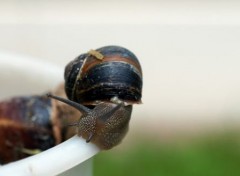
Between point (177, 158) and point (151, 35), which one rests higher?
point (151, 35)

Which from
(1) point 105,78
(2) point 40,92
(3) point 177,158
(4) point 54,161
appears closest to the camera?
(4) point 54,161

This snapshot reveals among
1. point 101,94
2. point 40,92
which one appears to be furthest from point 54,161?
point 40,92

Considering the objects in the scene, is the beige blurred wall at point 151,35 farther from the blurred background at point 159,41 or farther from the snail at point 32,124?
the snail at point 32,124

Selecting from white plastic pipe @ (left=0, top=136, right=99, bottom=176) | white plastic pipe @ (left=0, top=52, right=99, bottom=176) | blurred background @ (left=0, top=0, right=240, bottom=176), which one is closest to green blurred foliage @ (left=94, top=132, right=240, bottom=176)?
blurred background @ (left=0, top=0, right=240, bottom=176)

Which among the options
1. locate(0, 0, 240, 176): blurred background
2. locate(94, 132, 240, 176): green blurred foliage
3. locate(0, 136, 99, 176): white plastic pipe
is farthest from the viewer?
locate(0, 0, 240, 176): blurred background

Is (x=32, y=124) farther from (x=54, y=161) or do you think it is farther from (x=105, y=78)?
(x=54, y=161)

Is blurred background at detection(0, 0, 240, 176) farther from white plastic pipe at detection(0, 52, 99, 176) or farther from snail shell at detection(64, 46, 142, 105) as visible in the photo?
snail shell at detection(64, 46, 142, 105)

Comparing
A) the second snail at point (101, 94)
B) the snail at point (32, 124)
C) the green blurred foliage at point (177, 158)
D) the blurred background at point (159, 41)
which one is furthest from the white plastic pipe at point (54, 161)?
the blurred background at point (159, 41)
